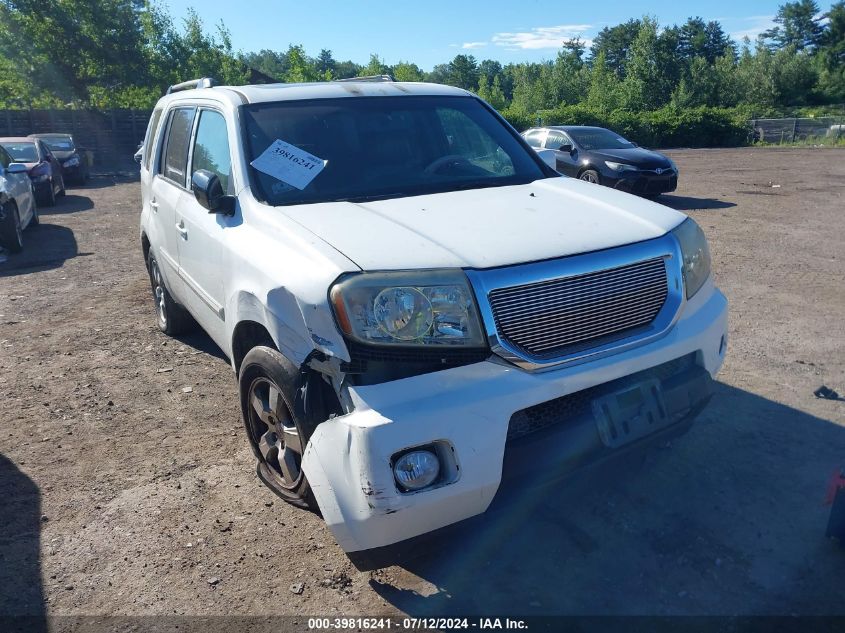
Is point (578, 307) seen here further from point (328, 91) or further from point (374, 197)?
point (328, 91)

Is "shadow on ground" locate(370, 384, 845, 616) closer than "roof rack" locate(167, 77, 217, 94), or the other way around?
"shadow on ground" locate(370, 384, 845, 616)

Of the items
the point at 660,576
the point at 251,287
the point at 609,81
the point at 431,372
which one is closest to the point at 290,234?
the point at 251,287

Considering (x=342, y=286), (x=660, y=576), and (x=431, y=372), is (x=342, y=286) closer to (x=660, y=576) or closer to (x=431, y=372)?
(x=431, y=372)

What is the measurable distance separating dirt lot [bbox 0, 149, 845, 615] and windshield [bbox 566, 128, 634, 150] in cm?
960

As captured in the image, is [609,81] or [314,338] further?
[609,81]

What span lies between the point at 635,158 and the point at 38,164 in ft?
41.4

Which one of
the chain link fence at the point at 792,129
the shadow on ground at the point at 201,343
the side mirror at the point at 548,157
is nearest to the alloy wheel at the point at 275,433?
the shadow on ground at the point at 201,343

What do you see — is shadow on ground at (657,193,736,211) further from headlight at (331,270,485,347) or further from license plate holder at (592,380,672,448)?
headlight at (331,270,485,347)

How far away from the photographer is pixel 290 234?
118 inches

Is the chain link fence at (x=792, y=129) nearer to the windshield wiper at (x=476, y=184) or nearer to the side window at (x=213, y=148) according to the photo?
the windshield wiper at (x=476, y=184)

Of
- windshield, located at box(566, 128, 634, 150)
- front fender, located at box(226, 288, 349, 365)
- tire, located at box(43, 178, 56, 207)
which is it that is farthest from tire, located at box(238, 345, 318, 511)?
tire, located at box(43, 178, 56, 207)

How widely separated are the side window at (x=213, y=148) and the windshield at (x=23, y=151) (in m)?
13.0

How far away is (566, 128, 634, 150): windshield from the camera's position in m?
15.0

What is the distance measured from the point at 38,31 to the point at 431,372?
38.1m
